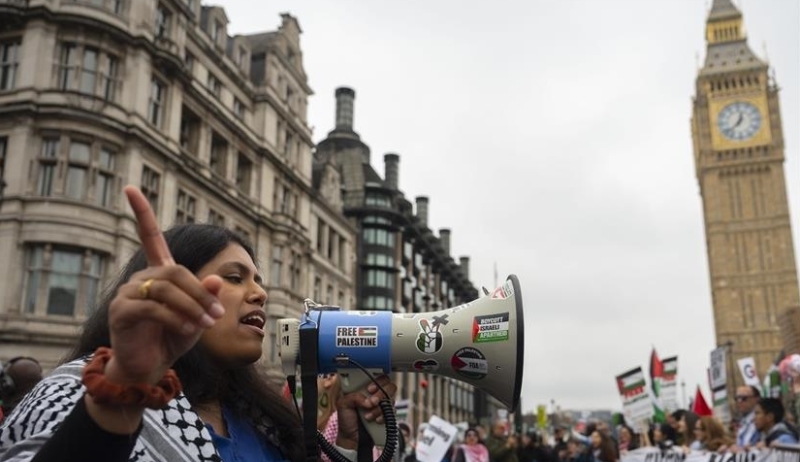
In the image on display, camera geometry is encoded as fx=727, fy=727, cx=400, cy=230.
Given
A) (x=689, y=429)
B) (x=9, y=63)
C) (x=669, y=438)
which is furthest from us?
(x=9, y=63)

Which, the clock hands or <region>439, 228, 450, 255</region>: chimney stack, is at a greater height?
the clock hands

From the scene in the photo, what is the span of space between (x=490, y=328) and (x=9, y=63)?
23195mm

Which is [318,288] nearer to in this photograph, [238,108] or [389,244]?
[238,108]

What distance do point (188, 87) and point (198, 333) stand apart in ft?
84.9

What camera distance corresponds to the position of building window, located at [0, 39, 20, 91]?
21688mm

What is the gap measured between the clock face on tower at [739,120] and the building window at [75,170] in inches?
3177

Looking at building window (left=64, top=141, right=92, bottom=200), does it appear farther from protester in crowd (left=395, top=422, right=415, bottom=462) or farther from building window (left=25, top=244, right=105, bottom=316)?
protester in crowd (left=395, top=422, right=415, bottom=462)

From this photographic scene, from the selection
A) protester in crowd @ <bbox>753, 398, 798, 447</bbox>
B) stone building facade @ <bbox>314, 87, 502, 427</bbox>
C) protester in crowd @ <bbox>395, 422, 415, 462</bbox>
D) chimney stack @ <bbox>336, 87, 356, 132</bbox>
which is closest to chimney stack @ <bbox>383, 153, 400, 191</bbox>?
stone building facade @ <bbox>314, 87, 502, 427</bbox>

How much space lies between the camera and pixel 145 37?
22594 mm

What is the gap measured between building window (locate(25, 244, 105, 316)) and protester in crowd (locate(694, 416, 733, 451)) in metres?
16.4

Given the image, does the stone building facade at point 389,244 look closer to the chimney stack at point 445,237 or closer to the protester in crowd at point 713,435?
→ the chimney stack at point 445,237

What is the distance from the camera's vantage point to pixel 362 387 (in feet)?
9.41

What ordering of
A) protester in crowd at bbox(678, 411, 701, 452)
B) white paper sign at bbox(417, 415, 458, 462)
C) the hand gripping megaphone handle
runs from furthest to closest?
white paper sign at bbox(417, 415, 458, 462) < protester in crowd at bbox(678, 411, 701, 452) < the hand gripping megaphone handle

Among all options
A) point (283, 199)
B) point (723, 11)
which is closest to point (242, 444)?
point (283, 199)
